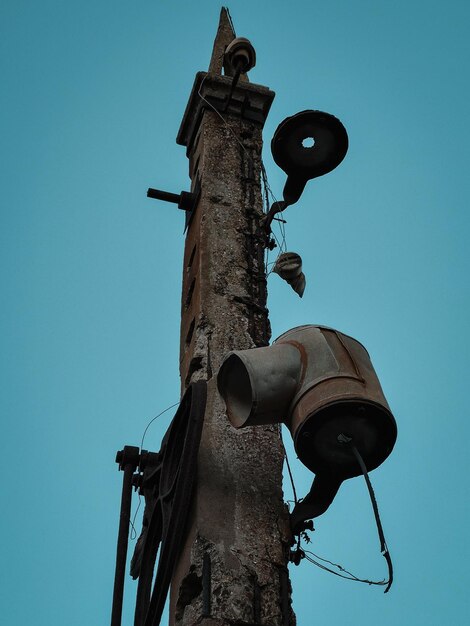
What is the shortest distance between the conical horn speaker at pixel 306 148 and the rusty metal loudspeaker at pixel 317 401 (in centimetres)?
127

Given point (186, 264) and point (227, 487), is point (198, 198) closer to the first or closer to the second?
point (186, 264)

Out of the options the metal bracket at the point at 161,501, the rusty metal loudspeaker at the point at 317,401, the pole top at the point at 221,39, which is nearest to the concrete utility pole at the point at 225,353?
the metal bracket at the point at 161,501

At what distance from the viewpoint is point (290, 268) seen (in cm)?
408

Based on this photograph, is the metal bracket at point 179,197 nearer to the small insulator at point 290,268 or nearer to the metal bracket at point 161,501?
the small insulator at point 290,268

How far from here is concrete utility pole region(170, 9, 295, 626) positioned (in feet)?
9.65

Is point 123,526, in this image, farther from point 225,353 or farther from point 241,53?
point 241,53

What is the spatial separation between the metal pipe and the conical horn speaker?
1.53 metres

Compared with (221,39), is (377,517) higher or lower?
lower

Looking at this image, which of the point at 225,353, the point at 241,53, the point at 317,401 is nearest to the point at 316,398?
the point at 317,401

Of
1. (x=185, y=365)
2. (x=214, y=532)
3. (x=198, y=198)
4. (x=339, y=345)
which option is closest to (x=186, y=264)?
(x=198, y=198)

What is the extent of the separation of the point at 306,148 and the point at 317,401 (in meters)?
1.71

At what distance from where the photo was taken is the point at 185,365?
3.95m

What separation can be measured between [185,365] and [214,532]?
105 cm

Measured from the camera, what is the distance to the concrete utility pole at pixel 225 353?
2.94 m
